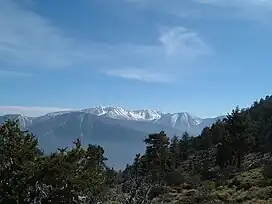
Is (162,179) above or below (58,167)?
below

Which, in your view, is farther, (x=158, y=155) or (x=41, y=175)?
(x=158, y=155)

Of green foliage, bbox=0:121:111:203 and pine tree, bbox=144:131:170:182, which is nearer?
green foliage, bbox=0:121:111:203

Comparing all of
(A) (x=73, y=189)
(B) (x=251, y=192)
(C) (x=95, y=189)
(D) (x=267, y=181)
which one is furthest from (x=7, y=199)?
(D) (x=267, y=181)

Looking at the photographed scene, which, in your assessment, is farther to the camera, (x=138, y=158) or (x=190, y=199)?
(x=138, y=158)

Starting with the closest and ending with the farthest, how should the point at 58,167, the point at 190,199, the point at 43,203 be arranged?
1. the point at 43,203
2. the point at 58,167
3. the point at 190,199

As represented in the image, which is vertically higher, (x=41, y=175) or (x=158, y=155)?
(x=41, y=175)

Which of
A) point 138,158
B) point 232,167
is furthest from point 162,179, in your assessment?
point 138,158

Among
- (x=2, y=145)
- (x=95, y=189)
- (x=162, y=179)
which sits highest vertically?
(x=2, y=145)

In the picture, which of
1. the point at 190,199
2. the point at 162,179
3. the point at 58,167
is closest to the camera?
the point at 58,167

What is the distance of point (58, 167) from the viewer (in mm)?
16500

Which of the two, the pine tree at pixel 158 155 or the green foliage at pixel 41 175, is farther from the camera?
the pine tree at pixel 158 155

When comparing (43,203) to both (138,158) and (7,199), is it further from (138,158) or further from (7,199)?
(138,158)

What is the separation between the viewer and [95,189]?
1775 centimetres

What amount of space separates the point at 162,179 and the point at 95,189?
104 ft
